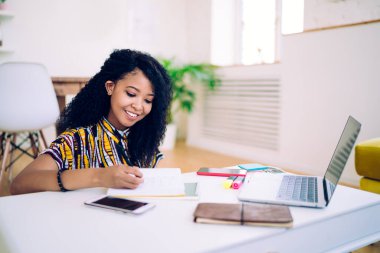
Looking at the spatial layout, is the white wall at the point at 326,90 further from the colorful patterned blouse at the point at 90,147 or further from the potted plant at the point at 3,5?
the potted plant at the point at 3,5

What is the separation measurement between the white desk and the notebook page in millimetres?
42

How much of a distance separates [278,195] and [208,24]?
133 inches

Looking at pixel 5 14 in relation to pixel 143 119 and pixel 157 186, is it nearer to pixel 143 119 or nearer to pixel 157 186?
pixel 143 119

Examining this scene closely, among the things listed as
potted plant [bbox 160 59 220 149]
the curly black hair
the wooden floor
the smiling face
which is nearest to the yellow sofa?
the curly black hair

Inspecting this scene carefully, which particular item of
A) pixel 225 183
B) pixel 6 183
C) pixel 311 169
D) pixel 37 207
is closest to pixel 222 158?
pixel 311 169

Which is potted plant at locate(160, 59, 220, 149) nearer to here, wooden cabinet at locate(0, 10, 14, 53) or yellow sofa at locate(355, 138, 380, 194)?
wooden cabinet at locate(0, 10, 14, 53)

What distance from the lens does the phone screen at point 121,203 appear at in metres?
0.86

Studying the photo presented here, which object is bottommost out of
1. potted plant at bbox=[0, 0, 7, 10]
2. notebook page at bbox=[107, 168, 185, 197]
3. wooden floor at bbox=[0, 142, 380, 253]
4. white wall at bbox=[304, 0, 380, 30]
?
wooden floor at bbox=[0, 142, 380, 253]

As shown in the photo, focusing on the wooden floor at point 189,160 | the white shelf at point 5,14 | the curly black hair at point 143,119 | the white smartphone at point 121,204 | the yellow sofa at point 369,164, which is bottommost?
the wooden floor at point 189,160

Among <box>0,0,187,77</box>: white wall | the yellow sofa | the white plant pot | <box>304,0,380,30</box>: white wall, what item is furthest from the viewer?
the white plant pot

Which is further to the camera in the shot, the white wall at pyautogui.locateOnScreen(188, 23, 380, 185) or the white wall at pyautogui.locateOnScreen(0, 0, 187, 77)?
the white wall at pyautogui.locateOnScreen(0, 0, 187, 77)

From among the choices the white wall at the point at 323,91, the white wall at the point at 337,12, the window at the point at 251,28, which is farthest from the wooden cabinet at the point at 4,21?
the white wall at the point at 337,12

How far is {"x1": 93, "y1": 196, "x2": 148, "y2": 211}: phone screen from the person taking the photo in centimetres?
86

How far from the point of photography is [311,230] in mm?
811
